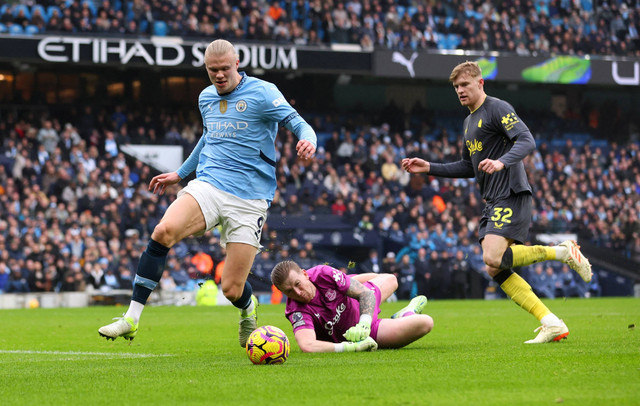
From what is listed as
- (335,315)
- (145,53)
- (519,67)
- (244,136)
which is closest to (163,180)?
(244,136)

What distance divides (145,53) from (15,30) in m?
3.44

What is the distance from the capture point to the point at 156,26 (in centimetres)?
2570

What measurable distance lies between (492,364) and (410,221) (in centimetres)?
1850

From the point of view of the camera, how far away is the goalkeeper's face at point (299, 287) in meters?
6.77

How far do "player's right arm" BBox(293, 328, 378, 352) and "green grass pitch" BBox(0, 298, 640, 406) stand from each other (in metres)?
0.11

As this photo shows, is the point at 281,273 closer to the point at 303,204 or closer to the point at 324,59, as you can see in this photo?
the point at 303,204

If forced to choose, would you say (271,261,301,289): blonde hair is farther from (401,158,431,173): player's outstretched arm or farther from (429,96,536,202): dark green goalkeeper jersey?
(429,96,536,202): dark green goalkeeper jersey

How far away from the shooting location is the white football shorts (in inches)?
272

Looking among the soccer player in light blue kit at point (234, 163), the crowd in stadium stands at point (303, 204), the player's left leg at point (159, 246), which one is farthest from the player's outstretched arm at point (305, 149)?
the crowd in stadium stands at point (303, 204)

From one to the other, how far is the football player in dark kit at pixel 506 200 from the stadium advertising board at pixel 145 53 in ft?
58.8

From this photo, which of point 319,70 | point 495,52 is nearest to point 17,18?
Answer: point 319,70

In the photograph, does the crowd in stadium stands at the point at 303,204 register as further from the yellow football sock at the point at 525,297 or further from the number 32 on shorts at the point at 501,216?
the number 32 on shorts at the point at 501,216

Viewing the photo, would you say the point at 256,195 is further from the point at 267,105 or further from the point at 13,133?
the point at 13,133

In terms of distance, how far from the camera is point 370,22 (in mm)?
28375
